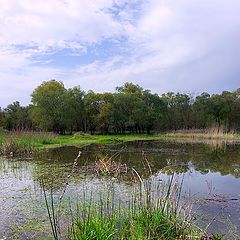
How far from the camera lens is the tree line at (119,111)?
4881cm

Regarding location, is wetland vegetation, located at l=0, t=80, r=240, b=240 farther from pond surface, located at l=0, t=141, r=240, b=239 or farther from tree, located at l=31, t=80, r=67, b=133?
tree, located at l=31, t=80, r=67, b=133

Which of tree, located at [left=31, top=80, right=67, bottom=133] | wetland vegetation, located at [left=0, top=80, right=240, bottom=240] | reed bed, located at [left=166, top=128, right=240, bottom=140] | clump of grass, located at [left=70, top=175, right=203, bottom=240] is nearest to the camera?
clump of grass, located at [left=70, top=175, right=203, bottom=240]

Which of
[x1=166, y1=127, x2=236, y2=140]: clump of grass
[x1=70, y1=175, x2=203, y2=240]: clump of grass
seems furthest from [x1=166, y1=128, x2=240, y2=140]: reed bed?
[x1=70, y1=175, x2=203, y2=240]: clump of grass

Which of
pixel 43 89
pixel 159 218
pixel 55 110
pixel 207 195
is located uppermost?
pixel 43 89

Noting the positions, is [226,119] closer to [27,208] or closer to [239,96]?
[239,96]

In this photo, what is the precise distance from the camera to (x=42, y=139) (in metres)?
29.9

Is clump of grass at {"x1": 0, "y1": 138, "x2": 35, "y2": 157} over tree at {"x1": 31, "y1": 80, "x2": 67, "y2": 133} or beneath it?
beneath

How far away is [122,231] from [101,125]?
157ft

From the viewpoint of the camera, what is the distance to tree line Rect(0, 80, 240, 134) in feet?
160

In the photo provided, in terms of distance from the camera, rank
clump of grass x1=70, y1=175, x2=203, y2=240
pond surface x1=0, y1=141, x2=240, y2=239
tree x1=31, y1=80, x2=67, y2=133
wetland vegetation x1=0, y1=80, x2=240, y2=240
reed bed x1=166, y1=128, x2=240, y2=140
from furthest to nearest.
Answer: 1. tree x1=31, y1=80, x2=67, y2=133
2. reed bed x1=166, y1=128, x2=240, y2=140
3. pond surface x1=0, y1=141, x2=240, y2=239
4. wetland vegetation x1=0, y1=80, x2=240, y2=240
5. clump of grass x1=70, y1=175, x2=203, y2=240

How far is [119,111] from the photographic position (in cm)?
5428

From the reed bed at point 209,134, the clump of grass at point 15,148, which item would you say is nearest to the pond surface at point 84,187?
the clump of grass at point 15,148

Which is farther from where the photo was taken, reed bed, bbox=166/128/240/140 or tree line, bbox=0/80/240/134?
tree line, bbox=0/80/240/134

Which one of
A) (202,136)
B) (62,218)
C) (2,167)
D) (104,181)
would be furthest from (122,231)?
(202,136)
